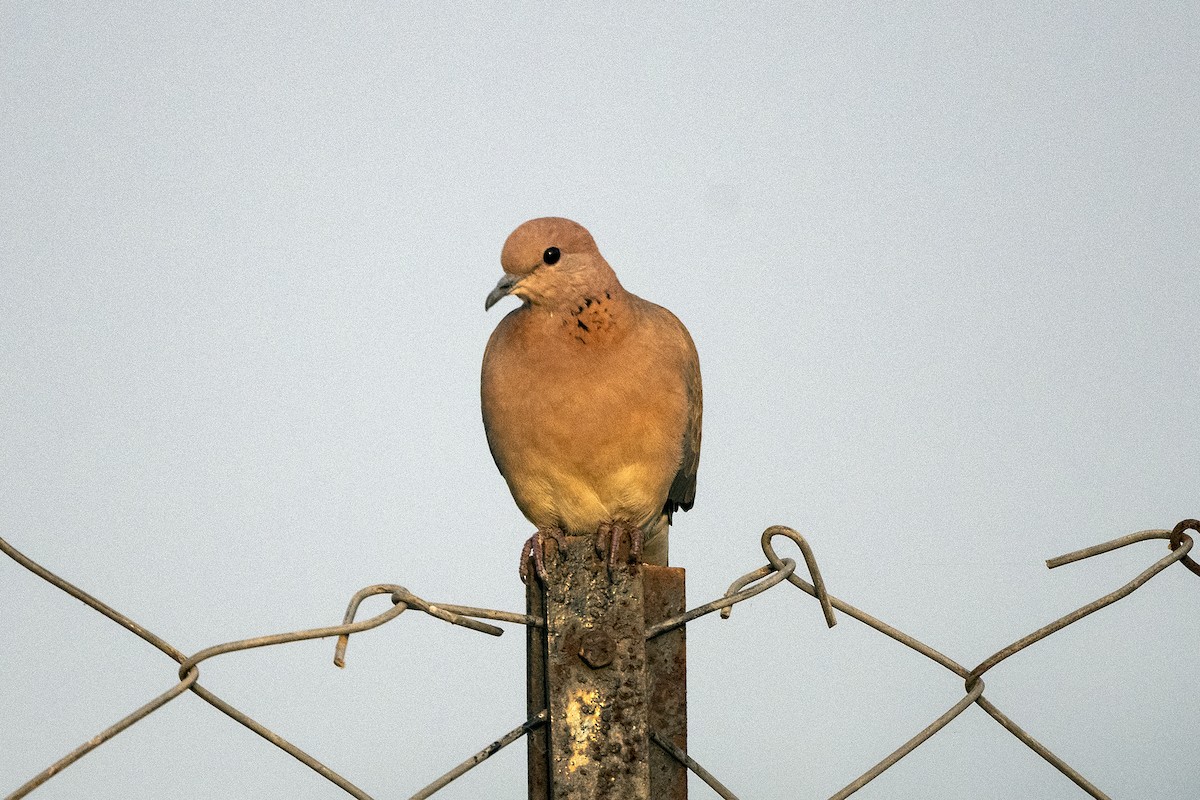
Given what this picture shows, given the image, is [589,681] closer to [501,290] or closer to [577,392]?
[577,392]

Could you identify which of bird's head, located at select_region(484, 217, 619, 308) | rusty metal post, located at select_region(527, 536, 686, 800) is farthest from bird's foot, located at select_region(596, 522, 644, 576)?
rusty metal post, located at select_region(527, 536, 686, 800)

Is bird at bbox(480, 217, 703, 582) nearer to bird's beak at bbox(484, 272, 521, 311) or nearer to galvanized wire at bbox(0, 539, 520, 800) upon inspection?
bird's beak at bbox(484, 272, 521, 311)

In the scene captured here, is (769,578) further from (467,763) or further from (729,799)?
(467,763)

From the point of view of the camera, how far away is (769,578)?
2.75 meters

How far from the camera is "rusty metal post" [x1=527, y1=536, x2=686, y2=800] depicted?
248cm

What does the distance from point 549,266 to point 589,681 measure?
5.57 feet

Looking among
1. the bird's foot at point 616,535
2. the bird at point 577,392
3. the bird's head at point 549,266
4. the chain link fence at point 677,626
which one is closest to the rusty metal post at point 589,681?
the chain link fence at point 677,626

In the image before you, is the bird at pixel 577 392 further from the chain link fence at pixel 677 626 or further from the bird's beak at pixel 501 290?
the chain link fence at pixel 677 626

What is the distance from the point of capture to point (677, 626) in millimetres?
2648

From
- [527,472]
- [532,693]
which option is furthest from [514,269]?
[532,693]

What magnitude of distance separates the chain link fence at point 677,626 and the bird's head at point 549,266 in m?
1.35

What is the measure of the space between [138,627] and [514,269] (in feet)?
6.51

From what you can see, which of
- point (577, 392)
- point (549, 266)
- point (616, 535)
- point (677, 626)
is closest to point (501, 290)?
point (549, 266)

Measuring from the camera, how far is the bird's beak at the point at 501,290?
156 inches
